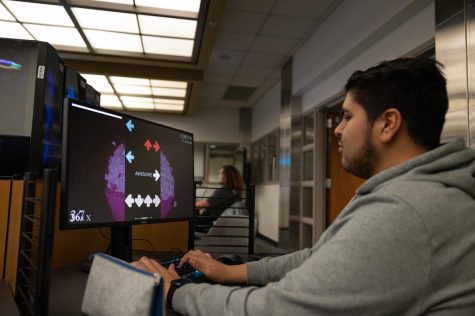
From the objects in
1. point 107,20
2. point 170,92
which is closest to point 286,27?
point 107,20

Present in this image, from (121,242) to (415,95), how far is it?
0.93m

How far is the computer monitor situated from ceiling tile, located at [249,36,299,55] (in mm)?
3651

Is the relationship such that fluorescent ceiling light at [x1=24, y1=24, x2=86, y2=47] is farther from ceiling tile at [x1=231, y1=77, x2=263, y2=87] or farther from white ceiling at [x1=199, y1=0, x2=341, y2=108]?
ceiling tile at [x1=231, y1=77, x2=263, y2=87]

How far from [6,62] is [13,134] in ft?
0.78

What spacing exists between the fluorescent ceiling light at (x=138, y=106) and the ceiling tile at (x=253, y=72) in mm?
2420

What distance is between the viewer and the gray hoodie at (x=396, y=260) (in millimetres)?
595

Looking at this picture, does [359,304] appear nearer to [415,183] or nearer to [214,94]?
[415,183]

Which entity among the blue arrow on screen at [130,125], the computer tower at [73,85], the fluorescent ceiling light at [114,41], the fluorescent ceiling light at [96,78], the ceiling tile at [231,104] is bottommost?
the blue arrow on screen at [130,125]

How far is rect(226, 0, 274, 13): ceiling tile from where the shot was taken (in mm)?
3821

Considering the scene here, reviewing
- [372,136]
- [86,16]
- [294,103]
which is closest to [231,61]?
[294,103]

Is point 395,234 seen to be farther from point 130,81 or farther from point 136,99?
point 136,99

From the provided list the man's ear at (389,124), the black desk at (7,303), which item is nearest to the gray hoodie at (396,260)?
the man's ear at (389,124)

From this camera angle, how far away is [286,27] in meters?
4.36

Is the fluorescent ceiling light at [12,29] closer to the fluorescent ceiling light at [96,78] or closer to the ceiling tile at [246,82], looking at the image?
the fluorescent ceiling light at [96,78]
